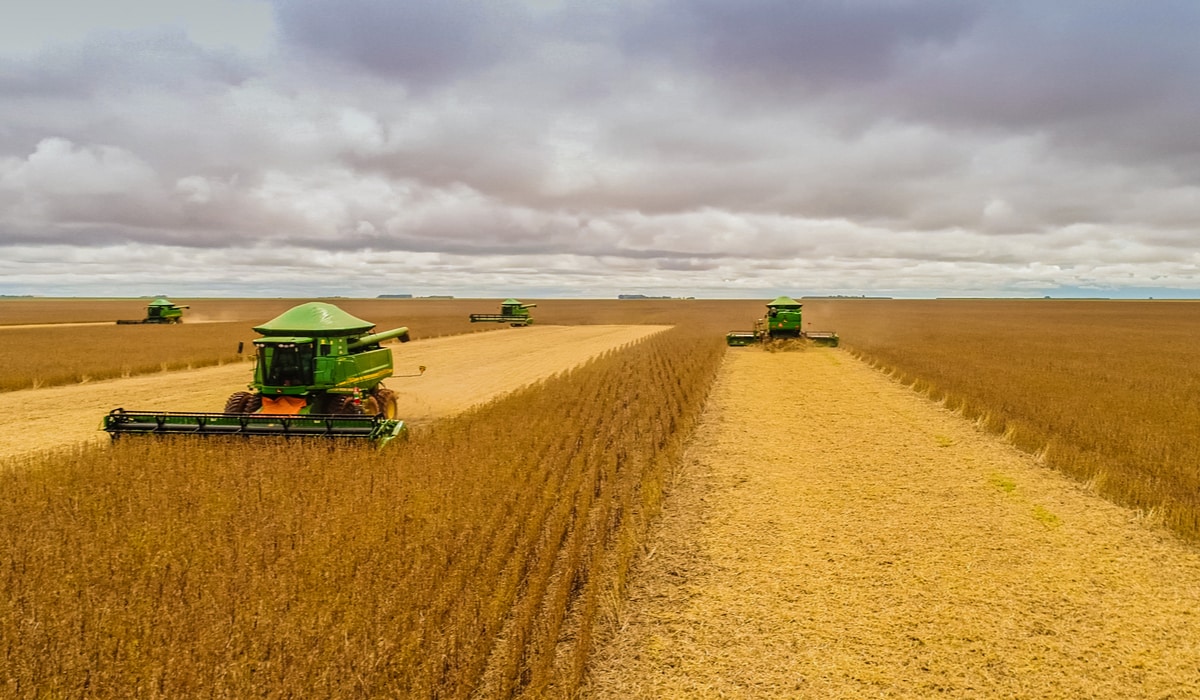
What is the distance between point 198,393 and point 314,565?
51.6ft

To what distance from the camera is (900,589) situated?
6.27 m

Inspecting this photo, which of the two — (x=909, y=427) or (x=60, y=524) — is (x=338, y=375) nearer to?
(x=60, y=524)

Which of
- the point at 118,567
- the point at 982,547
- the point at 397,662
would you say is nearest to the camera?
the point at 397,662

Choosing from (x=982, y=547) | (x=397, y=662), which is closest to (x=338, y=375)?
(x=397, y=662)

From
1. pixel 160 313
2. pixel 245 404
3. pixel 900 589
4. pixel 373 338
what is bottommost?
pixel 900 589

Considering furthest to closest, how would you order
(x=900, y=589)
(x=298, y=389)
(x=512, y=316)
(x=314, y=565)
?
1. (x=512, y=316)
2. (x=298, y=389)
3. (x=900, y=589)
4. (x=314, y=565)

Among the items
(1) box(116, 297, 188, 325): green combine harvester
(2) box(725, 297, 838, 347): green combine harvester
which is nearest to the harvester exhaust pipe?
(2) box(725, 297, 838, 347): green combine harvester

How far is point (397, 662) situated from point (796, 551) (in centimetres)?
482

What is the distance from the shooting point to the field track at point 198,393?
1341 centimetres

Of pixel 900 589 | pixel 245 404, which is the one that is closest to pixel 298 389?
pixel 245 404

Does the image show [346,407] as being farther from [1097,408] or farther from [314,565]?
[1097,408]

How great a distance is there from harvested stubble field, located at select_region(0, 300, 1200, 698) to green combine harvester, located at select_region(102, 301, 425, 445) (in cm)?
60

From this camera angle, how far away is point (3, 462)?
1020 centimetres

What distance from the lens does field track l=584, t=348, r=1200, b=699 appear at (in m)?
4.89
